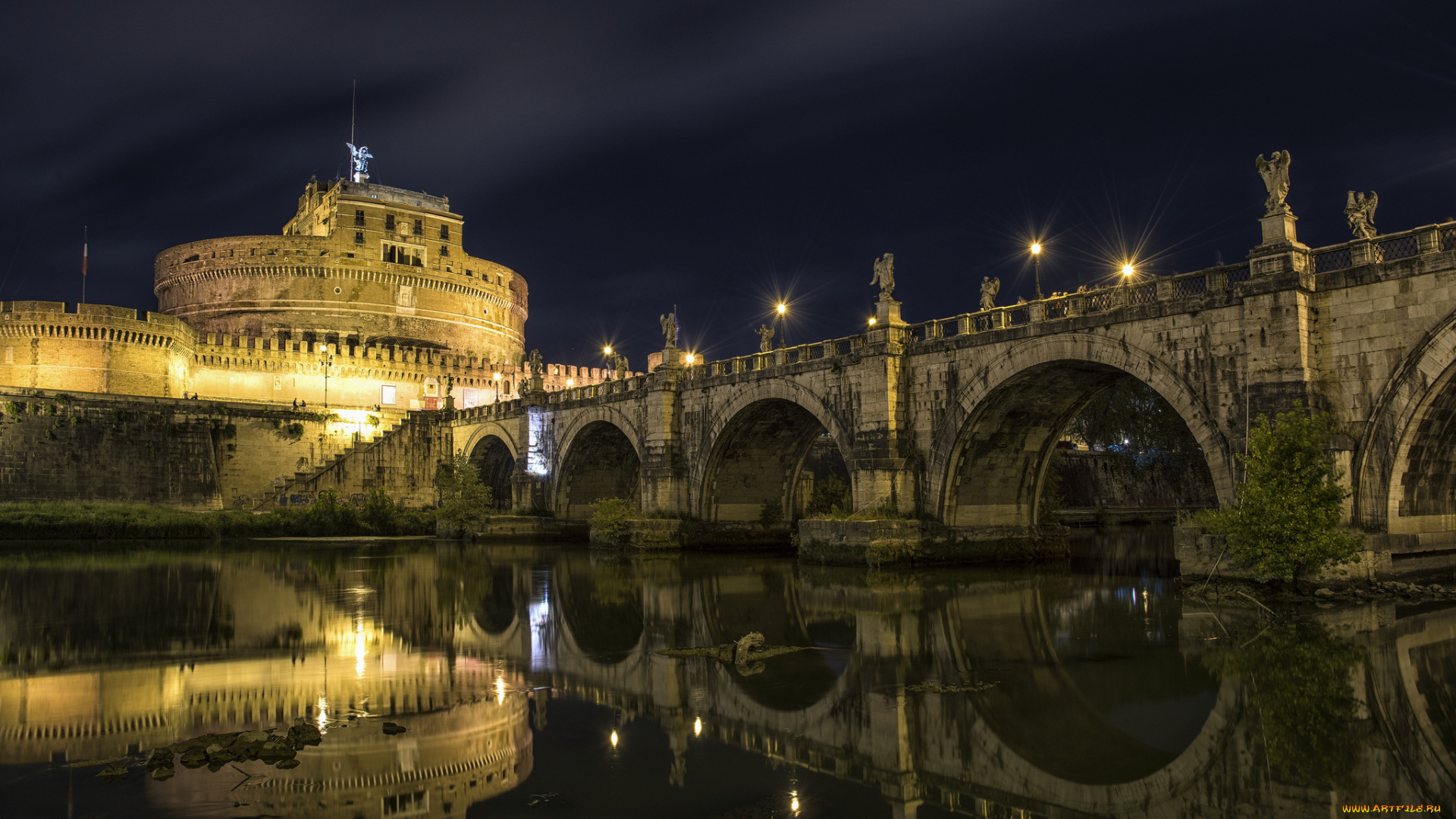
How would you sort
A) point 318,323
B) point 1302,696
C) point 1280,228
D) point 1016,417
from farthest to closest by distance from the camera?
1. point 318,323
2. point 1016,417
3. point 1280,228
4. point 1302,696

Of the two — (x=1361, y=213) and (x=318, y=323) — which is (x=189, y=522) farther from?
(x=1361, y=213)

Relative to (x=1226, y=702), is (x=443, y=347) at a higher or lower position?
higher

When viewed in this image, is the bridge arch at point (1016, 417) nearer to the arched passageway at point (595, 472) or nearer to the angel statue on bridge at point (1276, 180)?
the angel statue on bridge at point (1276, 180)

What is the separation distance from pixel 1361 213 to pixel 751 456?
72.1ft

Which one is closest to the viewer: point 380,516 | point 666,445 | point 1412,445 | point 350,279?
point 1412,445

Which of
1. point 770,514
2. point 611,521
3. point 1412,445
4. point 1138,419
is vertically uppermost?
point 1138,419

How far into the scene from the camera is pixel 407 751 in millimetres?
8828

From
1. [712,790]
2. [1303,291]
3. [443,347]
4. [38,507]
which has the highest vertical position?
[443,347]

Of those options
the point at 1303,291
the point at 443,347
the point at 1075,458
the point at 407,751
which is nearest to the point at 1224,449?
the point at 1303,291

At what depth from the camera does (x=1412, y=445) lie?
55.8ft

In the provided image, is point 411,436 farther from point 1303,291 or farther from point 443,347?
point 1303,291

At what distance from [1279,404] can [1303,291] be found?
7.32 ft

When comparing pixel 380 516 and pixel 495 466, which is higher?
pixel 495 466

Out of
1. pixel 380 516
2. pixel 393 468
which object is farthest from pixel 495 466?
pixel 380 516
